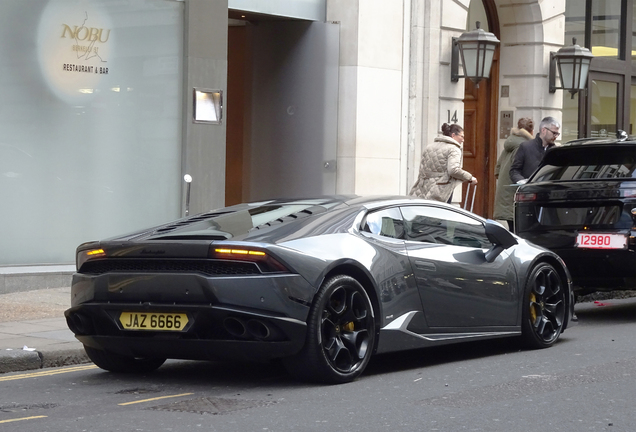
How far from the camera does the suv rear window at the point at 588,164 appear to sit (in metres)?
10.3

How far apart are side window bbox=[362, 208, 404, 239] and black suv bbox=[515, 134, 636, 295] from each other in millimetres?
3275

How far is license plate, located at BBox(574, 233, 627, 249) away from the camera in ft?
33.0

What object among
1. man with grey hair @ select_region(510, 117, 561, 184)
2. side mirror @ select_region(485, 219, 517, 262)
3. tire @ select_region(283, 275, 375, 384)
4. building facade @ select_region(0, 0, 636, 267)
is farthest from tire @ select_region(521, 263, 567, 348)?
building facade @ select_region(0, 0, 636, 267)

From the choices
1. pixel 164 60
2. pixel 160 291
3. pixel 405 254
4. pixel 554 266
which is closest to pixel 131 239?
pixel 160 291

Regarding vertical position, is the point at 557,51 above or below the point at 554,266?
above

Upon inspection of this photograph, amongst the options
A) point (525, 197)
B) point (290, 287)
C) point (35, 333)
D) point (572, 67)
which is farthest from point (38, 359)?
point (572, 67)

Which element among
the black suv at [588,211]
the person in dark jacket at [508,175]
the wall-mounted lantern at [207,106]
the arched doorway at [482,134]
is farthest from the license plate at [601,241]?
the arched doorway at [482,134]

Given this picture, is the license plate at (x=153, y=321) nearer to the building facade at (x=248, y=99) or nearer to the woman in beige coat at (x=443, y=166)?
the building facade at (x=248, y=99)

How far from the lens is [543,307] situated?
28.1ft

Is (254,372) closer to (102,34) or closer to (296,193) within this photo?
(102,34)

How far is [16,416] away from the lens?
19.3 ft

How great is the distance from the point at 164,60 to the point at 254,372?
24.0 feet

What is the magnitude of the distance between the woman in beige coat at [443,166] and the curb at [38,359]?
631cm

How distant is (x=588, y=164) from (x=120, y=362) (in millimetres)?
5342
